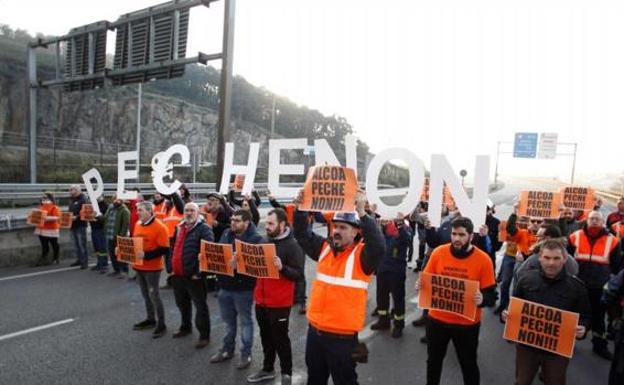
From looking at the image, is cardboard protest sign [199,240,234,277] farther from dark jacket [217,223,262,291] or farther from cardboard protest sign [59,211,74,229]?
cardboard protest sign [59,211,74,229]

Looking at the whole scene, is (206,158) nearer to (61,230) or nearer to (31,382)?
(61,230)

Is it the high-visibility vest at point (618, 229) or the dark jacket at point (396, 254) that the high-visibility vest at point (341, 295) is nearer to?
the dark jacket at point (396, 254)

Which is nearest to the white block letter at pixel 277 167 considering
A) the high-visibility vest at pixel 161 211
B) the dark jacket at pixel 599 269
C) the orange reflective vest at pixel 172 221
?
the orange reflective vest at pixel 172 221

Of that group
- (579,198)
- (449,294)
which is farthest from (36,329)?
(579,198)

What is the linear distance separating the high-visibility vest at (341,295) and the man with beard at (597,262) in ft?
13.3

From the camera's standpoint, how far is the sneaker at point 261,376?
4.51 m

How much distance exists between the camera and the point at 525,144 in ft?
130

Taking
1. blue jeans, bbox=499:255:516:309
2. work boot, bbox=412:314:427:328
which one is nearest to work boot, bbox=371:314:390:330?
work boot, bbox=412:314:427:328

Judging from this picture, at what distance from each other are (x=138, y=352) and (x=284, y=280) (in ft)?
7.53

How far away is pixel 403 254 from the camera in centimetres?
617

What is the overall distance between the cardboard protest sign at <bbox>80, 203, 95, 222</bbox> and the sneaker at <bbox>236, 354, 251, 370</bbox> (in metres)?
6.63

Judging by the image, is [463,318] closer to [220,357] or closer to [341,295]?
[341,295]

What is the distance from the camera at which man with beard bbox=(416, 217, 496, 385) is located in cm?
380

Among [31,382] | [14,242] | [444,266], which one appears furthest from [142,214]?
[14,242]
